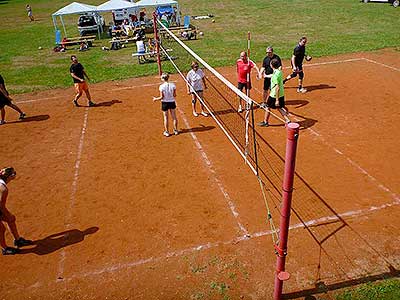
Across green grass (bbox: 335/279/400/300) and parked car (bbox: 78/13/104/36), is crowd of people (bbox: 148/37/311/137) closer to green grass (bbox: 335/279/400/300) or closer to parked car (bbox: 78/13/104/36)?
green grass (bbox: 335/279/400/300)

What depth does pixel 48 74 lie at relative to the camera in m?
18.9

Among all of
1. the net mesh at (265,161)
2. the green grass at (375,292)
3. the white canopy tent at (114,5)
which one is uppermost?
the white canopy tent at (114,5)

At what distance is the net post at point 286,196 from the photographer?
4551 millimetres

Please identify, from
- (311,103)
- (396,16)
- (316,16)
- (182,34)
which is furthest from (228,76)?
(396,16)

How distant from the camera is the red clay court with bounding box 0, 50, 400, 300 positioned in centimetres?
631

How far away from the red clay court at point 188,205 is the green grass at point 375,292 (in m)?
0.21

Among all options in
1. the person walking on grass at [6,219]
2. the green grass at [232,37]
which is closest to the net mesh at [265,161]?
the person walking on grass at [6,219]

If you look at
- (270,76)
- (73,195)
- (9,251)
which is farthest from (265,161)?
(9,251)

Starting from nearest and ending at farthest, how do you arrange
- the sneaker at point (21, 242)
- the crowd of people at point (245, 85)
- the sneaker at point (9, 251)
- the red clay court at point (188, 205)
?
1. the red clay court at point (188, 205)
2. the sneaker at point (9, 251)
3. the sneaker at point (21, 242)
4. the crowd of people at point (245, 85)

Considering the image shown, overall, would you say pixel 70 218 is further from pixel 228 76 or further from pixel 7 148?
pixel 228 76

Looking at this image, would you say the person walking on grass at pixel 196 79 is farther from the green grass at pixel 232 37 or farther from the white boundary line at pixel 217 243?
the green grass at pixel 232 37

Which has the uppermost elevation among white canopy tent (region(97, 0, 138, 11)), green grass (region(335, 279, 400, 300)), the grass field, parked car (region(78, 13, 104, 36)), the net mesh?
white canopy tent (region(97, 0, 138, 11))

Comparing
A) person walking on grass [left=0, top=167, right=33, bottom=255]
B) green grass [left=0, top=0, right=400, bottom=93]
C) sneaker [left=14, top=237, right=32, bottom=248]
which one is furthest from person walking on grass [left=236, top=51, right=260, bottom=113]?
sneaker [left=14, top=237, right=32, bottom=248]

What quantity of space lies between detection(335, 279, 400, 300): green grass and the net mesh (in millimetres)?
A: 1164
